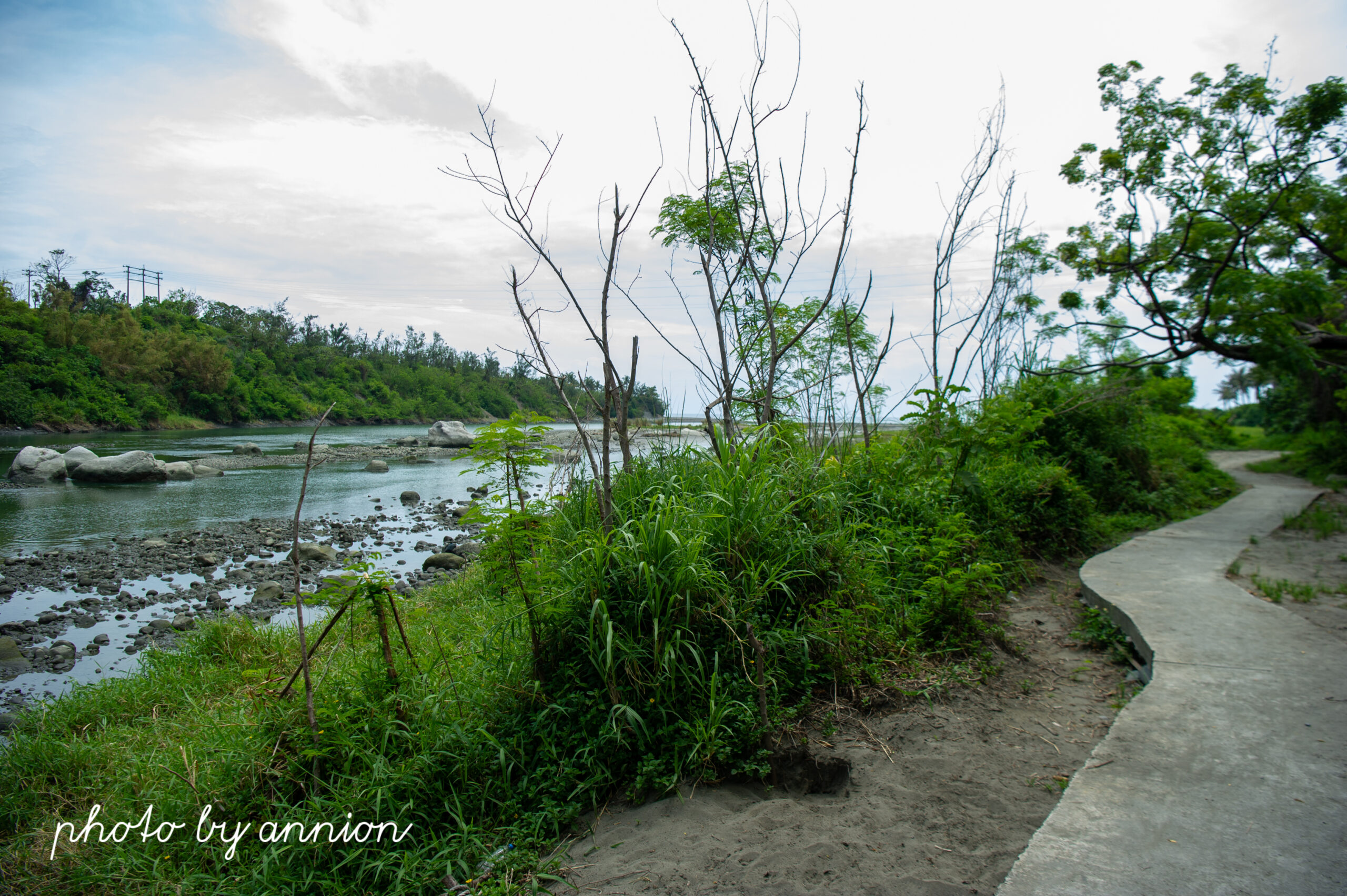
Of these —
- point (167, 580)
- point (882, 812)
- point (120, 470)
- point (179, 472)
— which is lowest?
point (167, 580)

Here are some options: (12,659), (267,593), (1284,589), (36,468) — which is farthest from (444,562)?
(36,468)

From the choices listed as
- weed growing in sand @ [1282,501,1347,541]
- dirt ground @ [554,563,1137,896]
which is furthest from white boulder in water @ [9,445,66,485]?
weed growing in sand @ [1282,501,1347,541]

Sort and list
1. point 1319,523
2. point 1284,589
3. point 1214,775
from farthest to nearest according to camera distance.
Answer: point 1319,523
point 1284,589
point 1214,775

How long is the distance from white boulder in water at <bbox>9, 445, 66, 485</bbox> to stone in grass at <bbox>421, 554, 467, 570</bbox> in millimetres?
13282

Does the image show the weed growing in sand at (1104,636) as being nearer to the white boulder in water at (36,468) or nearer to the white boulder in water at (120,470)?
the white boulder in water at (120,470)

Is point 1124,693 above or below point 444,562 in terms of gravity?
above

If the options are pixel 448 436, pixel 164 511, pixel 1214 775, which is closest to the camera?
pixel 1214 775

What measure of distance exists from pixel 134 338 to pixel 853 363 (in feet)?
136

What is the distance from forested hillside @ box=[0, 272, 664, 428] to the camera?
29000 millimetres

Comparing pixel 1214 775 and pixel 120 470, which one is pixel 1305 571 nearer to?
pixel 1214 775

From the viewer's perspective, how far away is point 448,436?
2942 cm

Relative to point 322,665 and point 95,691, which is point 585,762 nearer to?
point 322,665

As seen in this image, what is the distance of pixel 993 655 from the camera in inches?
122

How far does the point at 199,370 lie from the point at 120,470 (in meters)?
25.6
